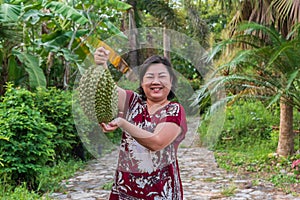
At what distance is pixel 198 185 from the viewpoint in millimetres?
4957

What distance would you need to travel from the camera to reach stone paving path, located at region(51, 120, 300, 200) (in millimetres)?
4371

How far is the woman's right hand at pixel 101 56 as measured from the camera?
114cm

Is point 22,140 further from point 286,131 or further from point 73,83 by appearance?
point 286,131

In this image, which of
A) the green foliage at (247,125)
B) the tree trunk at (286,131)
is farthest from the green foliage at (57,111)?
the green foliage at (247,125)

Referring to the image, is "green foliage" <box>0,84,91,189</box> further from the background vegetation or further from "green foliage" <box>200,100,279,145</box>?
"green foliage" <box>200,100,279,145</box>

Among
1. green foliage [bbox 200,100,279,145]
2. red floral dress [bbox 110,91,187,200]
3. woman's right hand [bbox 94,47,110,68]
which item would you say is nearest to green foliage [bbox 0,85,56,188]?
red floral dress [bbox 110,91,187,200]

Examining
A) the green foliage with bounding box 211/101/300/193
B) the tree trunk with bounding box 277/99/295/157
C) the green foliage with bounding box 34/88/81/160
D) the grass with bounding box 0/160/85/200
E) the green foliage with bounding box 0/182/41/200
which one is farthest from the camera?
the tree trunk with bounding box 277/99/295/157

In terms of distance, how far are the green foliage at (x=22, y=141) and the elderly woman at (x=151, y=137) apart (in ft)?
8.15

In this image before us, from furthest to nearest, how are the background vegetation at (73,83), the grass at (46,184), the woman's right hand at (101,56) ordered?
1. the background vegetation at (73,83)
2. the grass at (46,184)
3. the woman's right hand at (101,56)

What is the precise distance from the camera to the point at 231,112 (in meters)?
9.75

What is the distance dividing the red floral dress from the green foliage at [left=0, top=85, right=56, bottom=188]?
96.7 inches

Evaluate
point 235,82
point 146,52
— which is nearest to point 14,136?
point 146,52

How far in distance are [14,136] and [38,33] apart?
405 cm

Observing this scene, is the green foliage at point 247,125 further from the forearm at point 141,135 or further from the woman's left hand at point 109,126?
the woman's left hand at point 109,126
